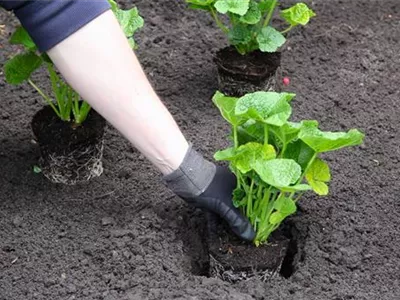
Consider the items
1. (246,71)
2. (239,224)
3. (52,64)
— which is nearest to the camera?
(239,224)

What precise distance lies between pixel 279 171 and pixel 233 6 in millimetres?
692

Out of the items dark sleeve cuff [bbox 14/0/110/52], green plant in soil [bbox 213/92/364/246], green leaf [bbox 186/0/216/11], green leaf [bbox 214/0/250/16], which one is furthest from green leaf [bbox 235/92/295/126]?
green leaf [bbox 186/0/216/11]

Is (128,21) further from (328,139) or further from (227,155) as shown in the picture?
(328,139)

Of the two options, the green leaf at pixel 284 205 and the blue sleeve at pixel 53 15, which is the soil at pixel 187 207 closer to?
the green leaf at pixel 284 205

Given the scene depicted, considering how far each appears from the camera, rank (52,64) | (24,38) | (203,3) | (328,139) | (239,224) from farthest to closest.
Answer: (203,3), (52,64), (24,38), (239,224), (328,139)

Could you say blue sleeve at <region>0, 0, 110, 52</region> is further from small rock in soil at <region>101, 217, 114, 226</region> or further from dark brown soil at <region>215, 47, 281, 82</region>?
dark brown soil at <region>215, 47, 281, 82</region>

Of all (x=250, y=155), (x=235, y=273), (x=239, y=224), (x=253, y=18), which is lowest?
(x=235, y=273)

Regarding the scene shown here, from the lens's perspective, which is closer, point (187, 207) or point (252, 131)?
point (252, 131)

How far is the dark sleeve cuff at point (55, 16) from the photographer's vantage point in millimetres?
1603

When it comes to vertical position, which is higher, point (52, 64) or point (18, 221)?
point (52, 64)

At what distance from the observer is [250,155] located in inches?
65.8

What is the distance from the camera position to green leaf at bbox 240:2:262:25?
7.27 ft

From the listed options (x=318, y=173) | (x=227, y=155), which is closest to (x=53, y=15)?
(x=227, y=155)

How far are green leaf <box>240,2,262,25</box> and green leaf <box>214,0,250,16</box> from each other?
0.28 ft
